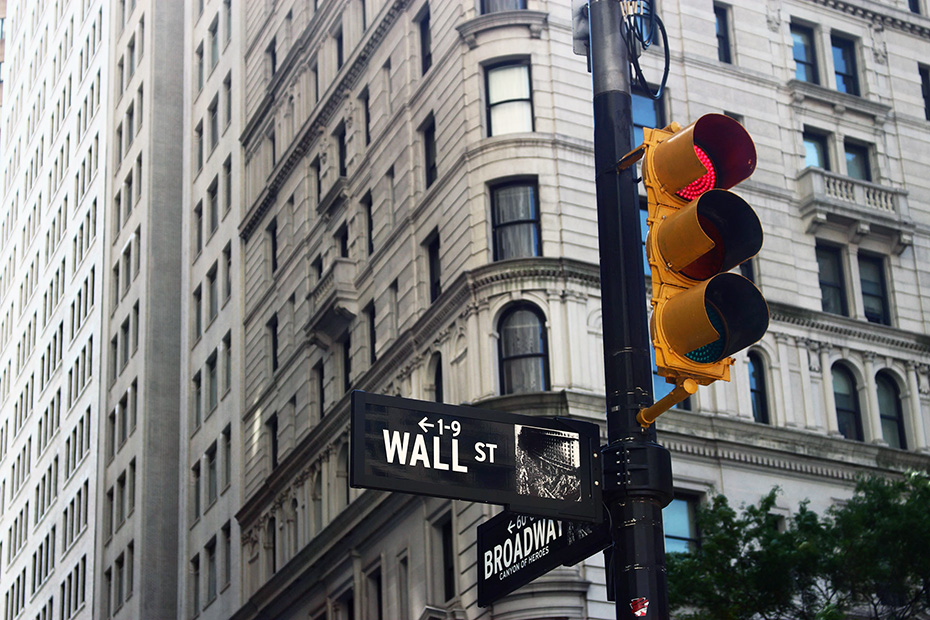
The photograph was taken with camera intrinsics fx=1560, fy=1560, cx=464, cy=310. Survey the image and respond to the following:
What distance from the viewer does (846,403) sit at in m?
41.4

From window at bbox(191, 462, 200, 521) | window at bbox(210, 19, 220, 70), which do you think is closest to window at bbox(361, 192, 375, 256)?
window at bbox(191, 462, 200, 521)

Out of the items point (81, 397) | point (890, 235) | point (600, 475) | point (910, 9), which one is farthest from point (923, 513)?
point (81, 397)

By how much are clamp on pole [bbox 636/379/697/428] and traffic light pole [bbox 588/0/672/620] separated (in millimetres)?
51

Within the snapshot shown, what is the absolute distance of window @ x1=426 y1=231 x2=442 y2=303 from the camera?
4078 centimetres

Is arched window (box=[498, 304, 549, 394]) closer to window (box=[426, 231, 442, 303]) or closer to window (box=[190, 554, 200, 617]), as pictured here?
window (box=[426, 231, 442, 303])

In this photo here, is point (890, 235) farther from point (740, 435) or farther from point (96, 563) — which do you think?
point (96, 563)

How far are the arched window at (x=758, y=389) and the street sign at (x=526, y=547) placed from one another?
31.0m

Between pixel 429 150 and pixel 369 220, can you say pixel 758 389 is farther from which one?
pixel 369 220

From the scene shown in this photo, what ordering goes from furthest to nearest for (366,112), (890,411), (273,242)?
(273,242) → (366,112) → (890,411)

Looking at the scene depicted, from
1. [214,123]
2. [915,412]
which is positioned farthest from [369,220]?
[214,123]

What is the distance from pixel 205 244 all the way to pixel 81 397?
56.2 ft

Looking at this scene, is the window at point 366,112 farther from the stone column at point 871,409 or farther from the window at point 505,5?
the stone column at point 871,409

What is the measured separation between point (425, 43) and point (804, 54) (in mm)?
11110

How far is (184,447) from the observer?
2470 inches
